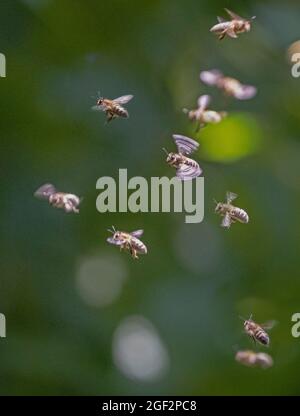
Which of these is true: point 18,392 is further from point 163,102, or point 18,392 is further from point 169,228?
point 163,102

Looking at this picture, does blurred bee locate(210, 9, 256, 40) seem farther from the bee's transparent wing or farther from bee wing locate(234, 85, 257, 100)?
the bee's transparent wing

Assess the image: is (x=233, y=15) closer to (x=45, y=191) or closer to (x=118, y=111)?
(x=118, y=111)

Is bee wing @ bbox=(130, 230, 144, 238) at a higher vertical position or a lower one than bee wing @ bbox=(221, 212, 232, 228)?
lower

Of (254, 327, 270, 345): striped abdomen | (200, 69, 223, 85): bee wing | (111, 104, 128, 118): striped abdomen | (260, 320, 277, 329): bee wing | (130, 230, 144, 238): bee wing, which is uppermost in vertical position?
(200, 69, 223, 85): bee wing

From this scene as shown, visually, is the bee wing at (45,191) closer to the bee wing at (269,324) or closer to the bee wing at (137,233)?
the bee wing at (137,233)

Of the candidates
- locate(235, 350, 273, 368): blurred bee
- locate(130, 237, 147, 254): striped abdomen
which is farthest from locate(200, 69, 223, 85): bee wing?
locate(235, 350, 273, 368): blurred bee

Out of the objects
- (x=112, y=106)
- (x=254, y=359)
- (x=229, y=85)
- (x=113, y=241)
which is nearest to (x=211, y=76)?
(x=229, y=85)
